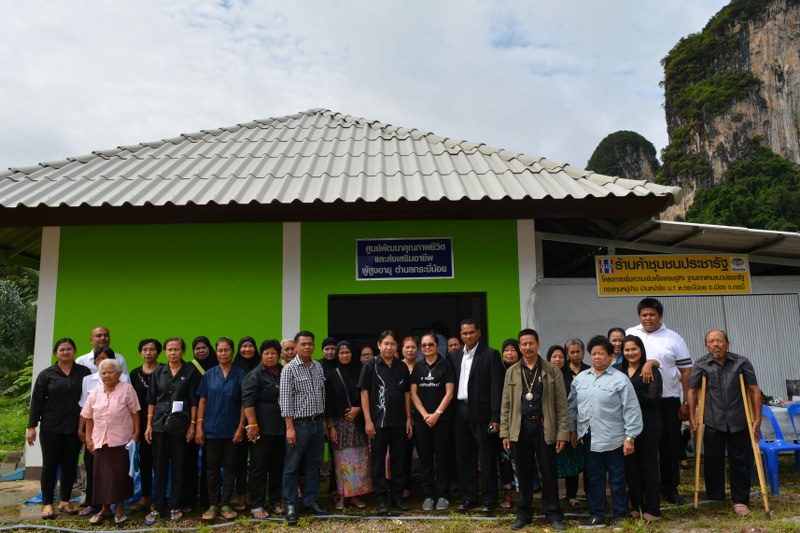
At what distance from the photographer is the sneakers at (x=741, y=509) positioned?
504 cm

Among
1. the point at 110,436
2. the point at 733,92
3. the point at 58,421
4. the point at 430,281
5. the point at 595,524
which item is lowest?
the point at 595,524

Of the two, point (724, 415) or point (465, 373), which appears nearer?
point (724, 415)

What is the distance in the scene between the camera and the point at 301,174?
753cm

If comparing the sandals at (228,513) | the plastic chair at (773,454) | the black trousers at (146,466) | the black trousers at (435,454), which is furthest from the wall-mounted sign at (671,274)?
the black trousers at (146,466)

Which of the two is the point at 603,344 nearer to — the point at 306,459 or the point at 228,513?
the point at 306,459

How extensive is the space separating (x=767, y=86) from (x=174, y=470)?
187 feet

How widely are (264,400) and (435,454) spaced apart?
166 centimetres

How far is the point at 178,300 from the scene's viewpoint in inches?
281

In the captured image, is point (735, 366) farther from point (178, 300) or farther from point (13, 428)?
point (13, 428)

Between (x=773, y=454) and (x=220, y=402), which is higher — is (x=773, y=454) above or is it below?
below

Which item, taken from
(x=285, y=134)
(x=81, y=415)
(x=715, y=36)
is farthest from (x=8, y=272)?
(x=715, y=36)

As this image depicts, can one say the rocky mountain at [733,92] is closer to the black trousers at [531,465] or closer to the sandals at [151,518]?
the black trousers at [531,465]

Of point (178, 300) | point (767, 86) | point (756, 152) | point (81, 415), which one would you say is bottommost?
point (81, 415)

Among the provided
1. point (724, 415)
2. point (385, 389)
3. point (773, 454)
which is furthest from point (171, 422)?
point (773, 454)
